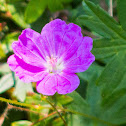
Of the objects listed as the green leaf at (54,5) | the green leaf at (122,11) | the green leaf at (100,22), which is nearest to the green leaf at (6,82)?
the green leaf at (54,5)

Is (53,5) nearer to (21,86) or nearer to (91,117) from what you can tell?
(21,86)

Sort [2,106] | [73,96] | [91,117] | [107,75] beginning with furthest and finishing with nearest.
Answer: [2,106]
[91,117]
[73,96]
[107,75]

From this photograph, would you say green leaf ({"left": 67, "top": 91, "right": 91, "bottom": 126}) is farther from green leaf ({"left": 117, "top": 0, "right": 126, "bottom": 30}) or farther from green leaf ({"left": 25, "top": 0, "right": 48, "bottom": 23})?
green leaf ({"left": 25, "top": 0, "right": 48, "bottom": 23})

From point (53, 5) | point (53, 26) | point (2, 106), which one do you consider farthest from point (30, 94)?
point (53, 5)

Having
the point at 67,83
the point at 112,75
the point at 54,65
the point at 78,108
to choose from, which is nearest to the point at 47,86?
the point at 67,83

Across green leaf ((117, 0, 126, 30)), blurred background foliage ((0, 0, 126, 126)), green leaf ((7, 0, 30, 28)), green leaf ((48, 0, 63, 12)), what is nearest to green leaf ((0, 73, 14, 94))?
blurred background foliage ((0, 0, 126, 126))

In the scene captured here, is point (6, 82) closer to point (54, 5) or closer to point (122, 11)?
point (54, 5)
